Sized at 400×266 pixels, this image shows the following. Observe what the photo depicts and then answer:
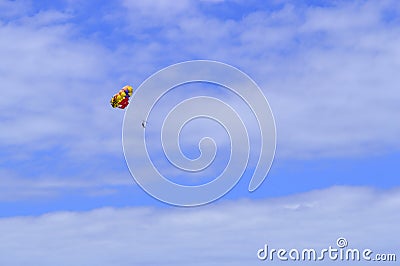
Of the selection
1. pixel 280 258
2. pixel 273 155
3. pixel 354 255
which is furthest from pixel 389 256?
pixel 273 155

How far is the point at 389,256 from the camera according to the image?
106 meters

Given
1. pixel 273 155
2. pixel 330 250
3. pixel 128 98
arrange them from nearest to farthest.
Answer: pixel 330 250 → pixel 273 155 → pixel 128 98

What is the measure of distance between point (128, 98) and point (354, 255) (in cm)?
6292

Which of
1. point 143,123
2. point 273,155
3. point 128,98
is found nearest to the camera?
point 273,155

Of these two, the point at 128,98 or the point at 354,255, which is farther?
the point at 128,98

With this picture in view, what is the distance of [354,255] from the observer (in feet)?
352

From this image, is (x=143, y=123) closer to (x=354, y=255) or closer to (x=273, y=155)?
(x=273, y=155)

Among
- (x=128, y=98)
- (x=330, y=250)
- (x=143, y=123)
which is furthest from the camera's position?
(x=128, y=98)

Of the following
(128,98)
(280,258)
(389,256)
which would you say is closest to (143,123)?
(128,98)

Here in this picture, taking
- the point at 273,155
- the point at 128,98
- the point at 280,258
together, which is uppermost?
the point at 128,98

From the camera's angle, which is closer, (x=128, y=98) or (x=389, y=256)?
(x=389, y=256)

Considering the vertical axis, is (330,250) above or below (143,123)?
below

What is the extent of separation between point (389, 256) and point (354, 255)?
5016mm

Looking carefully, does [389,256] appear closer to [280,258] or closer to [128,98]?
[280,258]
